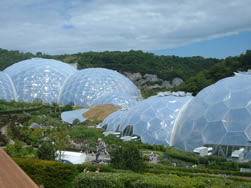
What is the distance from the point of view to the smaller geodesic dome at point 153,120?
21.2 m

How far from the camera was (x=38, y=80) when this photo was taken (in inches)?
1757

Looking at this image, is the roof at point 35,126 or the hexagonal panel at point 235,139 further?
the roof at point 35,126

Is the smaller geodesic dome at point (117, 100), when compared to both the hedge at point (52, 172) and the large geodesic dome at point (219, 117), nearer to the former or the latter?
the large geodesic dome at point (219, 117)

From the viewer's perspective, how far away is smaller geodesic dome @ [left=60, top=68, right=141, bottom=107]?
4125 centimetres

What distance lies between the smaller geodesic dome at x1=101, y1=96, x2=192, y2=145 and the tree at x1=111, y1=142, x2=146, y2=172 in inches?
340

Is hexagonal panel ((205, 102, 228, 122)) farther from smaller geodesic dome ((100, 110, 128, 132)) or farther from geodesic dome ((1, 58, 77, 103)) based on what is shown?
geodesic dome ((1, 58, 77, 103))

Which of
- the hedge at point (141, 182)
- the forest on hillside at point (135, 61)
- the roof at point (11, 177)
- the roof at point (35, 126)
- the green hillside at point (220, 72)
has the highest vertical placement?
the forest on hillside at point (135, 61)

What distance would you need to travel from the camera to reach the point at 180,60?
90250 mm

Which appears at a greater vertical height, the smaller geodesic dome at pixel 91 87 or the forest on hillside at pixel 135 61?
the forest on hillside at pixel 135 61

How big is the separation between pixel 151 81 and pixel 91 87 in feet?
107

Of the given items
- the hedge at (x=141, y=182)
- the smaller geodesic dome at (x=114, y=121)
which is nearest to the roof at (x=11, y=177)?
the hedge at (x=141, y=182)

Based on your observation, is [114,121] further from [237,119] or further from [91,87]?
[91,87]

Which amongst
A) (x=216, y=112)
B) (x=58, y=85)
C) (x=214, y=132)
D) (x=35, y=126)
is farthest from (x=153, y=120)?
(x=58, y=85)

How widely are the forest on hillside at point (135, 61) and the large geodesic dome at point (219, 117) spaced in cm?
5288
